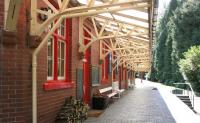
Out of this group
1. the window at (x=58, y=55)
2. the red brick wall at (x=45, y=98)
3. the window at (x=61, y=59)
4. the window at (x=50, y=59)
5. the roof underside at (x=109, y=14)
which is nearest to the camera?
the roof underside at (x=109, y=14)

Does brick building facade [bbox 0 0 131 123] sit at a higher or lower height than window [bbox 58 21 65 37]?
lower

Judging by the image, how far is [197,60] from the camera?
2830cm

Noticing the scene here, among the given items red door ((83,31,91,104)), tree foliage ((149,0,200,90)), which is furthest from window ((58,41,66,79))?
tree foliage ((149,0,200,90))

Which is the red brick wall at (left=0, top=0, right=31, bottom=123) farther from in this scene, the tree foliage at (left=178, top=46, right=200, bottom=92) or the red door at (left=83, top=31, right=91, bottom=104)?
the tree foliage at (left=178, top=46, right=200, bottom=92)

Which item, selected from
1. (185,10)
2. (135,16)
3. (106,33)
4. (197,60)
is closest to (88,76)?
(106,33)

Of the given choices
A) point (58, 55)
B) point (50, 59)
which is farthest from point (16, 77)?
point (58, 55)

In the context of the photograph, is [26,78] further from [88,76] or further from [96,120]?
[88,76]

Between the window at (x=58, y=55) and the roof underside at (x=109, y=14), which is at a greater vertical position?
the roof underside at (x=109, y=14)

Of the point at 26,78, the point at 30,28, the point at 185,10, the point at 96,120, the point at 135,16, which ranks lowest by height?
the point at 96,120

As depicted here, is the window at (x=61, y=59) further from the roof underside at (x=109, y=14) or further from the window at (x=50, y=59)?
the roof underside at (x=109, y=14)

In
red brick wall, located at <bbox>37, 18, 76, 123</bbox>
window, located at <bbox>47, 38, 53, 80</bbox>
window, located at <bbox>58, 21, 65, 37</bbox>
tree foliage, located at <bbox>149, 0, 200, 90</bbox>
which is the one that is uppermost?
tree foliage, located at <bbox>149, 0, 200, 90</bbox>

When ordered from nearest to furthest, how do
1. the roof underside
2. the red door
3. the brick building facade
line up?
the brick building facade < the roof underside < the red door

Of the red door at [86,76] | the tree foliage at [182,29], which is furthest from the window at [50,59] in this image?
the tree foliage at [182,29]

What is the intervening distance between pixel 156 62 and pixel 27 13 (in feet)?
174
